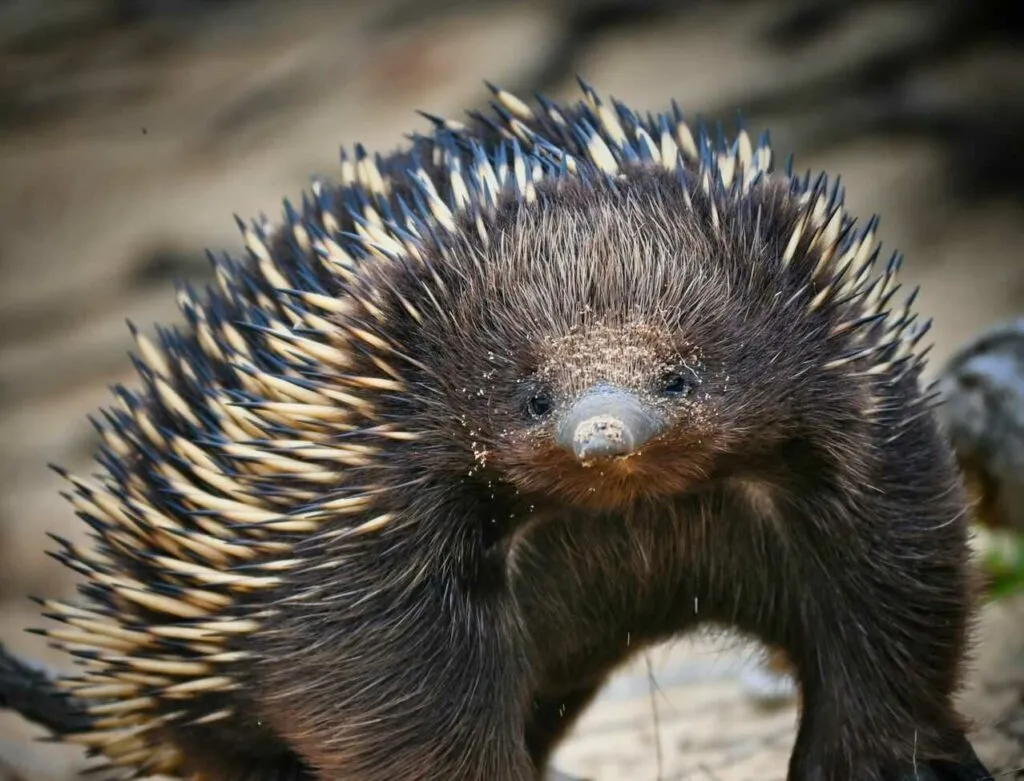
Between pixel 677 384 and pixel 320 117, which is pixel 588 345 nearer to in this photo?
pixel 677 384

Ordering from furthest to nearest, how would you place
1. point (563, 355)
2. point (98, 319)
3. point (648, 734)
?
point (98, 319) → point (648, 734) → point (563, 355)

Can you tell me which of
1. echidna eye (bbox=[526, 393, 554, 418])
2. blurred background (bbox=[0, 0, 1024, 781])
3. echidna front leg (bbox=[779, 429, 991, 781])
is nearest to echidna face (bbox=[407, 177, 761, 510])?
echidna eye (bbox=[526, 393, 554, 418])

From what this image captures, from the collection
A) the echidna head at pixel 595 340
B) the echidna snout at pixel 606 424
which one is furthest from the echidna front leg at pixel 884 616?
the echidna snout at pixel 606 424

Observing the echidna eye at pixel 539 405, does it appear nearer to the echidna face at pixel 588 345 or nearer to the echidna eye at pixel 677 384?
the echidna face at pixel 588 345

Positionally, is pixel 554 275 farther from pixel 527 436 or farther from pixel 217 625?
pixel 217 625

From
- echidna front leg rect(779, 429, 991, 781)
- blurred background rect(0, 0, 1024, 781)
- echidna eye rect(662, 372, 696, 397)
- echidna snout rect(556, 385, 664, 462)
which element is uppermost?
blurred background rect(0, 0, 1024, 781)

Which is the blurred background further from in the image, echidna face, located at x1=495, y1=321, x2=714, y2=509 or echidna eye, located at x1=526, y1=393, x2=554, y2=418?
echidna eye, located at x1=526, y1=393, x2=554, y2=418

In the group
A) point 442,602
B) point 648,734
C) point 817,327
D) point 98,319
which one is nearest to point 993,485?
point 648,734
